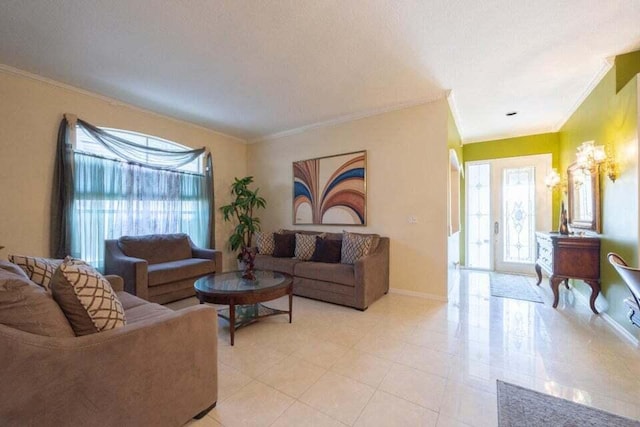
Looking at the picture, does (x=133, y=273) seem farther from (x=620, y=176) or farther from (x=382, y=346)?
(x=620, y=176)

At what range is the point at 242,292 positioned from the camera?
230 centimetres

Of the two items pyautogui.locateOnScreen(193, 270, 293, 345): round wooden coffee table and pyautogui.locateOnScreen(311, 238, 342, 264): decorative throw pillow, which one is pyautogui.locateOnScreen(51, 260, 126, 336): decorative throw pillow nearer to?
pyautogui.locateOnScreen(193, 270, 293, 345): round wooden coffee table

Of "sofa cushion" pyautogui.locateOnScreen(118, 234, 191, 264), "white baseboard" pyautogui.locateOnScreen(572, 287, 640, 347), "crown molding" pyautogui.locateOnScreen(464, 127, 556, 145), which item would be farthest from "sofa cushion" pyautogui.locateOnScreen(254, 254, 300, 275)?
"crown molding" pyautogui.locateOnScreen(464, 127, 556, 145)

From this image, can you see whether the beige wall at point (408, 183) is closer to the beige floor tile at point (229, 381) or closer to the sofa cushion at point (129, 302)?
the beige floor tile at point (229, 381)

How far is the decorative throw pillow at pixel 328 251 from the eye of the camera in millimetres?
3572

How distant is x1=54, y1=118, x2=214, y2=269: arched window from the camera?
311cm

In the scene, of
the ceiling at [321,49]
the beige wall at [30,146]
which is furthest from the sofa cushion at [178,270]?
the ceiling at [321,49]

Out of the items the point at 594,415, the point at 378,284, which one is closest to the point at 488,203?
the point at 378,284

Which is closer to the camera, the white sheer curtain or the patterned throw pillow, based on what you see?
the patterned throw pillow

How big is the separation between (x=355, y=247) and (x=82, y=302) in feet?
8.94

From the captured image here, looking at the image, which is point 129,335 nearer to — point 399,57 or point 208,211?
point 399,57

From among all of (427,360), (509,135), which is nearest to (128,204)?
(427,360)

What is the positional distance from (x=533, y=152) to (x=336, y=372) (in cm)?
540

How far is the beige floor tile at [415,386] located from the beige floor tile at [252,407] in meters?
0.68
